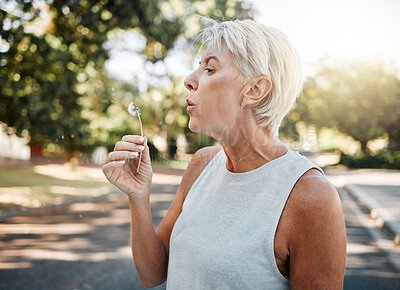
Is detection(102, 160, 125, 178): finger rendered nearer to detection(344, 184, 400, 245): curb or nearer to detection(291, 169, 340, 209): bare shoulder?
detection(291, 169, 340, 209): bare shoulder

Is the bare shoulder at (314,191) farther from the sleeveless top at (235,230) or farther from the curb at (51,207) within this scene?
the curb at (51,207)

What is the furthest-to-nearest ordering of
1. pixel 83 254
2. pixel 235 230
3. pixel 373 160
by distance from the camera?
pixel 373 160, pixel 83 254, pixel 235 230

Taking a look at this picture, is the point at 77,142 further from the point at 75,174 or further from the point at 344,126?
the point at 344,126

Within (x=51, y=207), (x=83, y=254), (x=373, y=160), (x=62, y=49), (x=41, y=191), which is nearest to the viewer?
(x=83, y=254)

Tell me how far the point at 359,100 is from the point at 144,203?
24.7 meters

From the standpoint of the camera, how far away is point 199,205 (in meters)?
1.20

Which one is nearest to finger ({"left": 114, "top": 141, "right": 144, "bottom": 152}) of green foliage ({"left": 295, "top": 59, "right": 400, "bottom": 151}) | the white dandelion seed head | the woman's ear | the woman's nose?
the white dandelion seed head

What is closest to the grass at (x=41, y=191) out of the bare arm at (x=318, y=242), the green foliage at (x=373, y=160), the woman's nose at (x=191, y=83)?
the woman's nose at (x=191, y=83)

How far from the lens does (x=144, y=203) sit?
123cm

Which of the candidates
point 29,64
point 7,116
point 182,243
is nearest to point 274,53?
point 182,243

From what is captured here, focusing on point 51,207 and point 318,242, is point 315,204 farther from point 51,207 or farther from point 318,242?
point 51,207

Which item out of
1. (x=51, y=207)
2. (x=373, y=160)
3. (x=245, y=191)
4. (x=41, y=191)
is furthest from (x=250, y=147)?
(x=373, y=160)

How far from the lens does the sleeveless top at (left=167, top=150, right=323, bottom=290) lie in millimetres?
1005

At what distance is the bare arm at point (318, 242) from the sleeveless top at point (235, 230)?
60 mm
